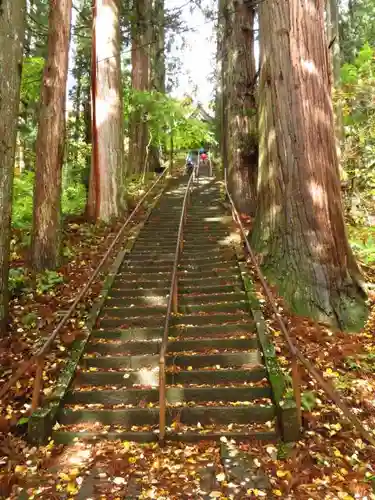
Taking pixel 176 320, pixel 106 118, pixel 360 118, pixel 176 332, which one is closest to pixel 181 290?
pixel 176 320

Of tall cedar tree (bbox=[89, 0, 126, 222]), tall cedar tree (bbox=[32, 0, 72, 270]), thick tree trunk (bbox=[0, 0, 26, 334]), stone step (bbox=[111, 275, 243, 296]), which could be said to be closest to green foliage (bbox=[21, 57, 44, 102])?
tall cedar tree (bbox=[89, 0, 126, 222])

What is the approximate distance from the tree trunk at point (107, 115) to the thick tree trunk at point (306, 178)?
5065 millimetres

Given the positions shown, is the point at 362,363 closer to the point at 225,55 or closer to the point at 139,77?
the point at 225,55

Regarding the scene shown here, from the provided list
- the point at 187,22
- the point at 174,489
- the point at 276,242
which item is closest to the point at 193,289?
the point at 276,242

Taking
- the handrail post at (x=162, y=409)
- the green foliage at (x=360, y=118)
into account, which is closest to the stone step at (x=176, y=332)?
the handrail post at (x=162, y=409)

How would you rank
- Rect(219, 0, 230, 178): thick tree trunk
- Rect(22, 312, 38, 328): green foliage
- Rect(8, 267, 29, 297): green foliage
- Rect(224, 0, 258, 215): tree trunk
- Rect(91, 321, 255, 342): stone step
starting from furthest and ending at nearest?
1. Rect(219, 0, 230, 178): thick tree trunk
2. Rect(224, 0, 258, 215): tree trunk
3. Rect(8, 267, 29, 297): green foliage
4. Rect(22, 312, 38, 328): green foliage
5. Rect(91, 321, 255, 342): stone step

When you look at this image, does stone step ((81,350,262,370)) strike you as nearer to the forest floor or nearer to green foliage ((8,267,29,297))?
the forest floor

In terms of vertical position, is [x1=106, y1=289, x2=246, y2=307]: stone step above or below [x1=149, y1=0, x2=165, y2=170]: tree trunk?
below

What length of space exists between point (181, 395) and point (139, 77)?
14642 millimetres

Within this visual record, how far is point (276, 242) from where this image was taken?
698 cm

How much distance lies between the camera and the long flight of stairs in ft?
14.5

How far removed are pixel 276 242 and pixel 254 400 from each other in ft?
9.81

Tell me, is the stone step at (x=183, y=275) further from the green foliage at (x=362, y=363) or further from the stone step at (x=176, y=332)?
the green foliage at (x=362, y=363)

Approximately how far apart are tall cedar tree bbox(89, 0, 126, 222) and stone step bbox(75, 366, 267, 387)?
609 centimetres
